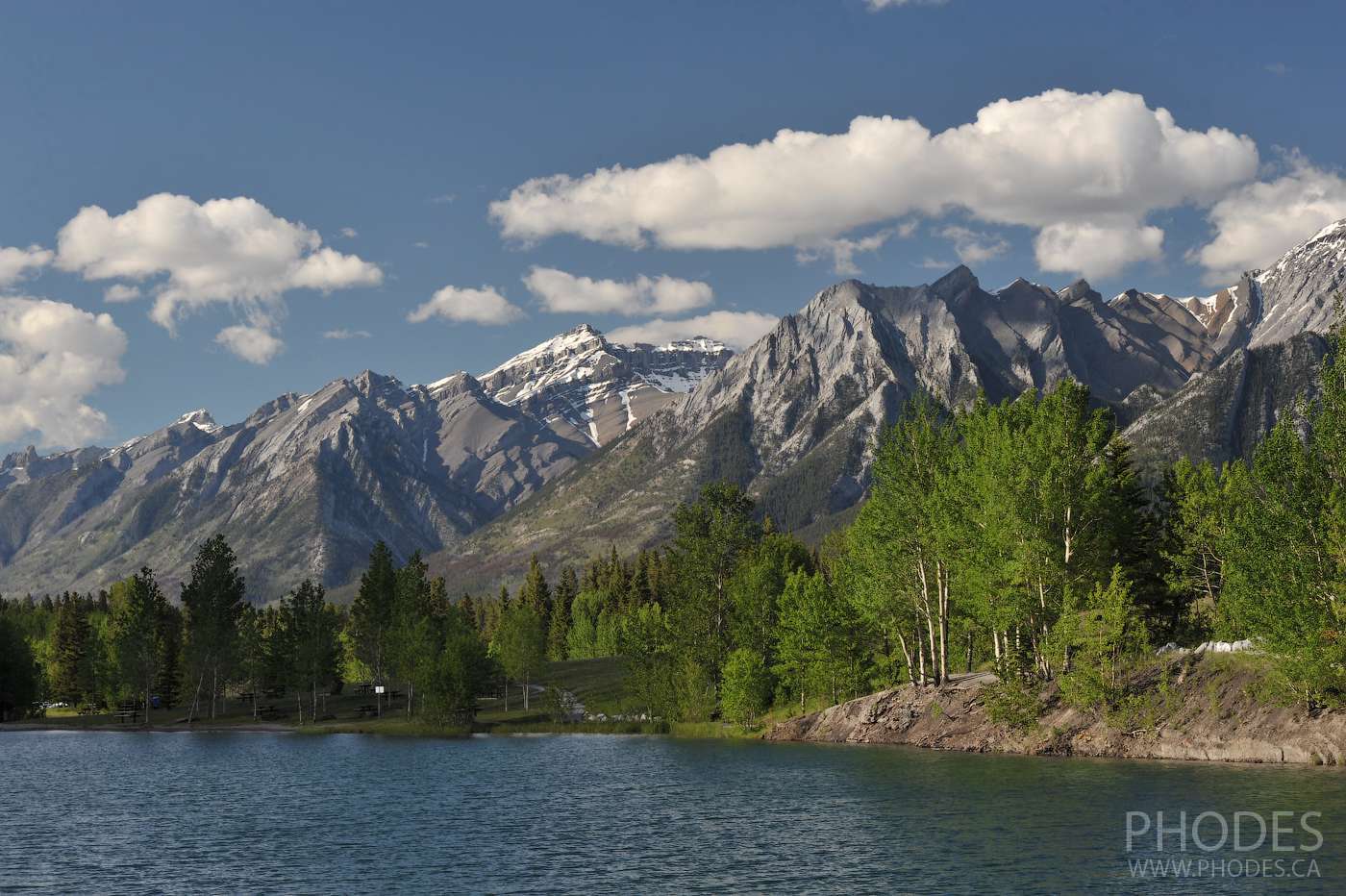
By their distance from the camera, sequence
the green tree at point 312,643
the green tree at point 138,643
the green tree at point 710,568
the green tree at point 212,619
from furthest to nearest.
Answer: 1. the green tree at point 138,643
2. the green tree at point 212,619
3. the green tree at point 312,643
4. the green tree at point 710,568

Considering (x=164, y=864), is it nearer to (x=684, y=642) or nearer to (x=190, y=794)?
(x=190, y=794)

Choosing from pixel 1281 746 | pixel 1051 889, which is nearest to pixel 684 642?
pixel 1281 746

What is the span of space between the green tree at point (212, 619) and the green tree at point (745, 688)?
83.9 m

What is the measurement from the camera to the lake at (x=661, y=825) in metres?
45.5

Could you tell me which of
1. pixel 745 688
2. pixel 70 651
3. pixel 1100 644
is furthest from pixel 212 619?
pixel 1100 644

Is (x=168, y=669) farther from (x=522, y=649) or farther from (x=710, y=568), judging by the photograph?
(x=710, y=568)

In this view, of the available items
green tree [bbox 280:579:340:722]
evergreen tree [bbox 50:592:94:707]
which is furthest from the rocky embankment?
evergreen tree [bbox 50:592:94:707]

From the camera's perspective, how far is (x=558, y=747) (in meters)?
114

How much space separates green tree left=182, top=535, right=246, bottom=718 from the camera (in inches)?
6590

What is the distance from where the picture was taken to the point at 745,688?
118625 mm

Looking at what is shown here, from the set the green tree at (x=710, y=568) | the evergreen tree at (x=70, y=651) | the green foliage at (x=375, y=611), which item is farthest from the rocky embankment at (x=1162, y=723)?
the evergreen tree at (x=70, y=651)

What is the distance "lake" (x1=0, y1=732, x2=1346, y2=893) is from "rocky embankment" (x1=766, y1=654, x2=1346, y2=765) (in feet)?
12.6

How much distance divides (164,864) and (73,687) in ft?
546

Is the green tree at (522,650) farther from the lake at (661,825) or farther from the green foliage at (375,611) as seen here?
the lake at (661,825)
